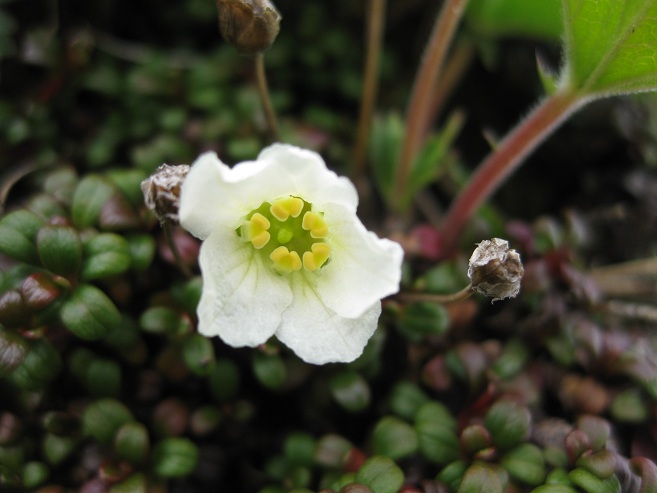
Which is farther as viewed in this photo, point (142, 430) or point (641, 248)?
point (641, 248)

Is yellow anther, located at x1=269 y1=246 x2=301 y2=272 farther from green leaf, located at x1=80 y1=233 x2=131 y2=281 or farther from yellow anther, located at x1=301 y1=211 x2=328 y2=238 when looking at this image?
green leaf, located at x1=80 y1=233 x2=131 y2=281

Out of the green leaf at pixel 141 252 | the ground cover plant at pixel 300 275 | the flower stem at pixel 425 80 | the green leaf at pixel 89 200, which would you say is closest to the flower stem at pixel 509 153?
the ground cover plant at pixel 300 275

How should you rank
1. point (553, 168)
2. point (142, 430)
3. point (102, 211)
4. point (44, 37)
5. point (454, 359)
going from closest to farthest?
1. point (142, 430)
2. point (102, 211)
3. point (454, 359)
4. point (44, 37)
5. point (553, 168)

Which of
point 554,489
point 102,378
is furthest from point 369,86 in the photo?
point 554,489

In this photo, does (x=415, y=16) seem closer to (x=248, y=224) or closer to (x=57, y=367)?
(x=248, y=224)

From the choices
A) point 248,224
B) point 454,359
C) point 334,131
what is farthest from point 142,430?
point 334,131

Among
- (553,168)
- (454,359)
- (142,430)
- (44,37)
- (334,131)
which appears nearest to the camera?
(142,430)

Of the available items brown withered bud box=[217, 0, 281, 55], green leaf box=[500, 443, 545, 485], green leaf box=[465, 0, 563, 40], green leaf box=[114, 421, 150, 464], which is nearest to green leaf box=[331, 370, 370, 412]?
green leaf box=[500, 443, 545, 485]

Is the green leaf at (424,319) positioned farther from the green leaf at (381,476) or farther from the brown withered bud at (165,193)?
the brown withered bud at (165,193)

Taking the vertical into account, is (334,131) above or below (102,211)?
below
